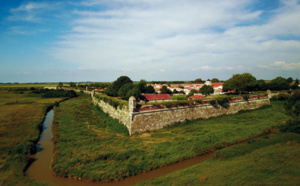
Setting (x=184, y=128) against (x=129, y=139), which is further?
(x=184, y=128)

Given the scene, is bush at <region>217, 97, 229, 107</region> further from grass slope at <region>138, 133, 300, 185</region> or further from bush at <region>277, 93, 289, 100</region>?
bush at <region>277, 93, 289, 100</region>

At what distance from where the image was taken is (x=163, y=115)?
60.8 feet

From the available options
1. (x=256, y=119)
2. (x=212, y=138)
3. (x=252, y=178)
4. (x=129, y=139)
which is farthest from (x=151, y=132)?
(x=256, y=119)

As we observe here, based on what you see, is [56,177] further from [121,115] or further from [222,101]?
[222,101]

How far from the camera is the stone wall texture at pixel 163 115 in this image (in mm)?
16797

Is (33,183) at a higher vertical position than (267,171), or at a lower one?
lower

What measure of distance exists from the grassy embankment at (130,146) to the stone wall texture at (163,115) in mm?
831

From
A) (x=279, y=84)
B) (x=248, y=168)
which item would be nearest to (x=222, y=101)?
(x=248, y=168)

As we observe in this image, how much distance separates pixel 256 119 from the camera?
21172 mm

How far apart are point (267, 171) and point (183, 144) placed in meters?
6.03

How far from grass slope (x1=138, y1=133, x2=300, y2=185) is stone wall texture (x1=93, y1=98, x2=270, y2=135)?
7689mm

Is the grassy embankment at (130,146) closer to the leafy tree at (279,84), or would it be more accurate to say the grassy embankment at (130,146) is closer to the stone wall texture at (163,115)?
the stone wall texture at (163,115)

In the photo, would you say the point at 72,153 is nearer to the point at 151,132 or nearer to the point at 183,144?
the point at 151,132

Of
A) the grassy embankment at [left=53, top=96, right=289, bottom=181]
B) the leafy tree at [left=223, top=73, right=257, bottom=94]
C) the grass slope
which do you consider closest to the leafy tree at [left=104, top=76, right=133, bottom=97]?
the grassy embankment at [left=53, top=96, right=289, bottom=181]
